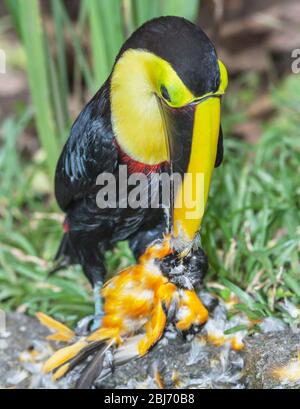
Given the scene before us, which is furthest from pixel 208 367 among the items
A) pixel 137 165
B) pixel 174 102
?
pixel 174 102

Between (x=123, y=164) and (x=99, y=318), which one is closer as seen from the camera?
(x=123, y=164)

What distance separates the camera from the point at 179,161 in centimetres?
138

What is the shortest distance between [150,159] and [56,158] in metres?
0.97

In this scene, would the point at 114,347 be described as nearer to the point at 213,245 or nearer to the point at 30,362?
the point at 30,362

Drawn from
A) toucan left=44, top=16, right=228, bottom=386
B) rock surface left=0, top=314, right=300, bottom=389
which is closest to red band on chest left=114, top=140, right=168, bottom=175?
toucan left=44, top=16, right=228, bottom=386

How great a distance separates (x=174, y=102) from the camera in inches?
51.1

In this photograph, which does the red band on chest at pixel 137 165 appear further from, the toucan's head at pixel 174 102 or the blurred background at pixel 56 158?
the blurred background at pixel 56 158

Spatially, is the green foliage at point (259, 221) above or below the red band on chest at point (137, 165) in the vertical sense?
below

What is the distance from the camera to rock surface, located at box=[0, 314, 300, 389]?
5.02ft

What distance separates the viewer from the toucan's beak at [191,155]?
1312mm

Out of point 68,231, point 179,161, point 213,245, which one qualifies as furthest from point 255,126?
point 179,161

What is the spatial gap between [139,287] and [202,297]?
0.61 ft

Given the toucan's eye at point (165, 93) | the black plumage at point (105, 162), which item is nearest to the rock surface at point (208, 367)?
the black plumage at point (105, 162)

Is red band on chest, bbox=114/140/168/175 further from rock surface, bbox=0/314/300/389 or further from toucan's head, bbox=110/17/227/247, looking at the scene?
rock surface, bbox=0/314/300/389
